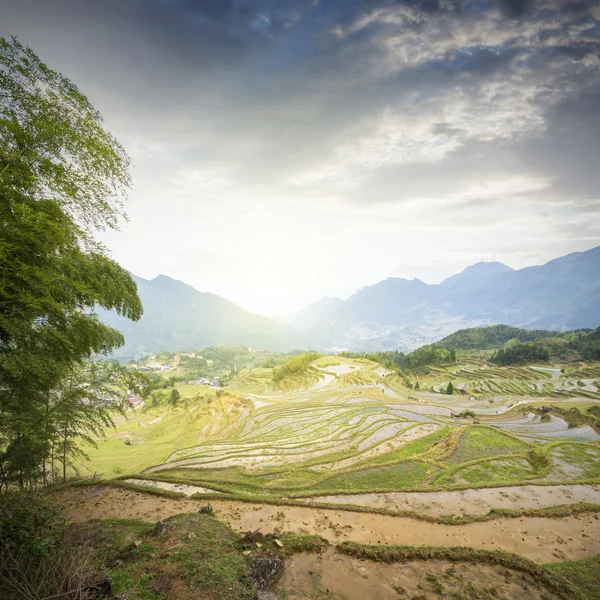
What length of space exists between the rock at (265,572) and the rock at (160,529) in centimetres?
276

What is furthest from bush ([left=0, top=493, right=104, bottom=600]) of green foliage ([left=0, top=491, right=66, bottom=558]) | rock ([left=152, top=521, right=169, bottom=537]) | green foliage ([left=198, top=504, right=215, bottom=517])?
green foliage ([left=198, top=504, right=215, bottom=517])

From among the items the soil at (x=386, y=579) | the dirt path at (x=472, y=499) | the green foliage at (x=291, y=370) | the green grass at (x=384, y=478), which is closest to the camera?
the soil at (x=386, y=579)

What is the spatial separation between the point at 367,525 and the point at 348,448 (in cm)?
1100

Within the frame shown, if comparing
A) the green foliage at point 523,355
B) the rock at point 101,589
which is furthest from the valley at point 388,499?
the green foliage at point 523,355

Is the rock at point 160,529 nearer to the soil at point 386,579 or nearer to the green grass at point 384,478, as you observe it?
the soil at point 386,579

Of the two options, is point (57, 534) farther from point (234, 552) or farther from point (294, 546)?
point (294, 546)

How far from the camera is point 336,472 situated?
1405 cm

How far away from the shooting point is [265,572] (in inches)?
232

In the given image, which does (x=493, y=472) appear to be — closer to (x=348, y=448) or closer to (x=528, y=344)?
(x=348, y=448)

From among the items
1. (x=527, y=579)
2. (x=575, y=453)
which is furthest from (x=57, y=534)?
(x=575, y=453)

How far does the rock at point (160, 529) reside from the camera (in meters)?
7.01

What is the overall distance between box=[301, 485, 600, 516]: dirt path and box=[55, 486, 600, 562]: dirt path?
1049 millimetres

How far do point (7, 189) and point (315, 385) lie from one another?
57.4 m

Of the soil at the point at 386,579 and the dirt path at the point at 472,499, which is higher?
the soil at the point at 386,579
